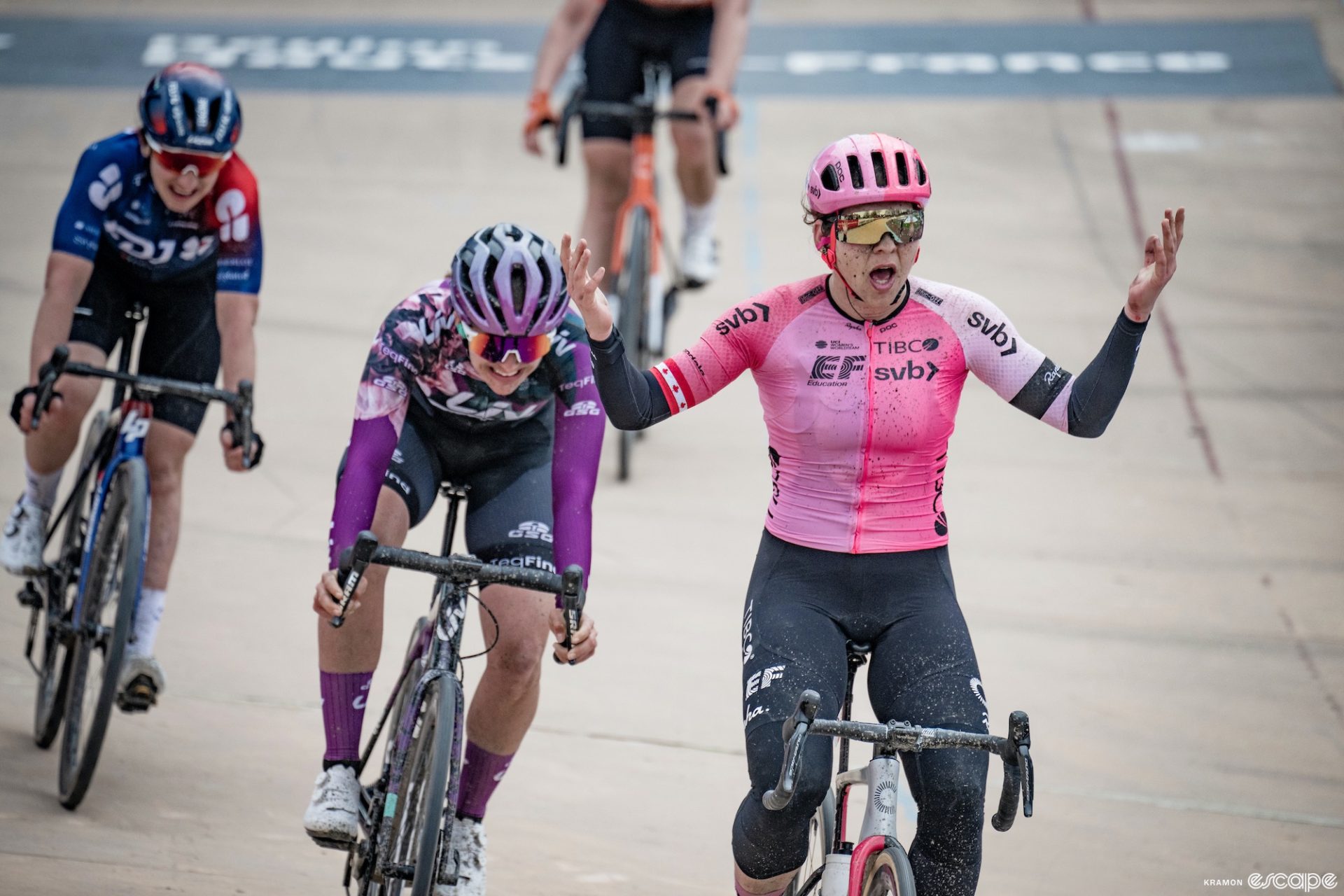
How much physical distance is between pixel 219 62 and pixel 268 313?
472cm

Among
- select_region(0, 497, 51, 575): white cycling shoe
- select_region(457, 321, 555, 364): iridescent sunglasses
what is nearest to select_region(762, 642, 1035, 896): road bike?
select_region(457, 321, 555, 364): iridescent sunglasses

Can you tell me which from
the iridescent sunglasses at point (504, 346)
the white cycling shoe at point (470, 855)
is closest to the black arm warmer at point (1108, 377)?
the iridescent sunglasses at point (504, 346)

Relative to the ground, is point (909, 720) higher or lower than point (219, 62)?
lower

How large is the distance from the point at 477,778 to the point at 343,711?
376 mm

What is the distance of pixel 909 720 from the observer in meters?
3.31

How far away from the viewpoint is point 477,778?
155 inches

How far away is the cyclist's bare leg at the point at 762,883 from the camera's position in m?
3.37

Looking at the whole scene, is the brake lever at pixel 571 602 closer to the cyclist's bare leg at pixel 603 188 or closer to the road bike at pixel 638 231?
the road bike at pixel 638 231

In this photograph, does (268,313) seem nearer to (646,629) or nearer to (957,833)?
(646,629)

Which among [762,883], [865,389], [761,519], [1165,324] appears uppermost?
[1165,324]

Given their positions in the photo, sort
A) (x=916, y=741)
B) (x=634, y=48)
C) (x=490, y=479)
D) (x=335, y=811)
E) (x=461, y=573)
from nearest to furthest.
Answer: (x=916, y=741) < (x=461, y=573) < (x=335, y=811) < (x=490, y=479) < (x=634, y=48)

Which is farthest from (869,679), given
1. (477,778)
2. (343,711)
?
(343,711)

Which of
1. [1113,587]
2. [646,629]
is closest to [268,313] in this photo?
[646,629]

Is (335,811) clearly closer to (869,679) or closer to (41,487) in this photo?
(869,679)
